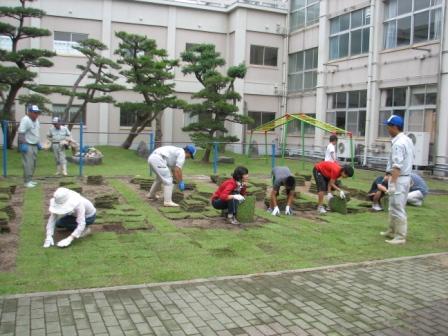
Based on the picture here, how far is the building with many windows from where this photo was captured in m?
19.6

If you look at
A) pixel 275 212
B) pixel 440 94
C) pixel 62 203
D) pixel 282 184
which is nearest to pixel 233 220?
pixel 275 212

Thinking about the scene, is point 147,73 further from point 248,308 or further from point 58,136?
point 248,308

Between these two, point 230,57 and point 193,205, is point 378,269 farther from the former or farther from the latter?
point 230,57

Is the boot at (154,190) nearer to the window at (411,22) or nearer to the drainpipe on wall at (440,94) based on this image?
the drainpipe on wall at (440,94)

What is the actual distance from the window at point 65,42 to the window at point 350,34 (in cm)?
1364

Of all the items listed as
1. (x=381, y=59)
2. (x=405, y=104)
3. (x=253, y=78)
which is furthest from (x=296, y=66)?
(x=405, y=104)

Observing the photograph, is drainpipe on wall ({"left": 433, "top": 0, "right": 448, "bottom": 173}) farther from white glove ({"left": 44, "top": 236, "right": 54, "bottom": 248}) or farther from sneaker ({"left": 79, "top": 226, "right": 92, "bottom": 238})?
white glove ({"left": 44, "top": 236, "right": 54, "bottom": 248})

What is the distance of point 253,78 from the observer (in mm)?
29453

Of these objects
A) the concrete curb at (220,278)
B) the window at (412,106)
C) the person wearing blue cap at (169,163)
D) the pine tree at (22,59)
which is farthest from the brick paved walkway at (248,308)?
the pine tree at (22,59)

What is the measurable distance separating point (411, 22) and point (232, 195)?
15570 mm

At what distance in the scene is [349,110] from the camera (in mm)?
24266

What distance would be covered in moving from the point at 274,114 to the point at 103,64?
1170 centimetres

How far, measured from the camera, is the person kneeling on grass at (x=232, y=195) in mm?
8398

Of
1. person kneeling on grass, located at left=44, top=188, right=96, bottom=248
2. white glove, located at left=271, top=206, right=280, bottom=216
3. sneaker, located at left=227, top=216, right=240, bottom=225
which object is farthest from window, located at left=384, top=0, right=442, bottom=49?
person kneeling on grass, located at left=44, top=188, right=96, bottom=248
